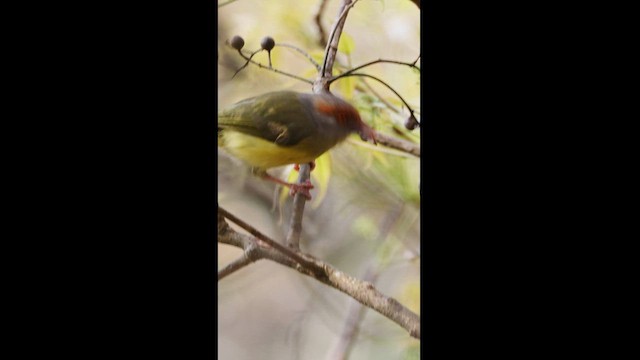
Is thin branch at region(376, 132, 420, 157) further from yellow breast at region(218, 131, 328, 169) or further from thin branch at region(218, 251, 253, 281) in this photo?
thin branch at region(218, 251, 253, 281)

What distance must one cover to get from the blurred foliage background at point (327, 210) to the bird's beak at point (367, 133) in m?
0.03

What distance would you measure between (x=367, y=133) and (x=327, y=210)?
0.22m

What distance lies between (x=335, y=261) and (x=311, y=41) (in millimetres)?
550

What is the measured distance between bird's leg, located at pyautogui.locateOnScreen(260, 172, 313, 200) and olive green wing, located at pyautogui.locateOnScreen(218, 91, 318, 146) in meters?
0.09

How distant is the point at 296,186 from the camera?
65.2 inches

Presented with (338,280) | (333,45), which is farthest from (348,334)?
(333,45)

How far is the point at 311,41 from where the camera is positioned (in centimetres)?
168

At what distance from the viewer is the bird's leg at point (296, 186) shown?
165cm

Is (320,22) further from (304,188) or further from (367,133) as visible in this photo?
(304,188)

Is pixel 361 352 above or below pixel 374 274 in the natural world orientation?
below

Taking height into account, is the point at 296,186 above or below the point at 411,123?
below

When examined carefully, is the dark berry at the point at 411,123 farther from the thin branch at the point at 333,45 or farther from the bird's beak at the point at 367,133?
the thin branch at the point at 333,45
